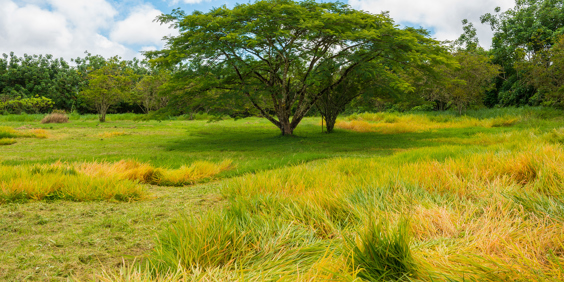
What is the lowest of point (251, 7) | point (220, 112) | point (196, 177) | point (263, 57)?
point (196, 177)

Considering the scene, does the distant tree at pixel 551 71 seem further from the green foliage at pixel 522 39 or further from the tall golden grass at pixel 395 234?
the tall golden grass at pixel 395 234

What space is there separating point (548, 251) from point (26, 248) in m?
3.21

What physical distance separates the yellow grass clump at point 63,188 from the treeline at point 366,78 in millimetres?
6740

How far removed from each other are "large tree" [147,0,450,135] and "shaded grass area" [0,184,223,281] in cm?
666

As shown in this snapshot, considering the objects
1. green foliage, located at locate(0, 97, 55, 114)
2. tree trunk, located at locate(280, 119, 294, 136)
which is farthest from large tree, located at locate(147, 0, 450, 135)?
green foliage, located at locate(0, 97, 55, 114)

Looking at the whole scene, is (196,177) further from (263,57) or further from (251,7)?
(263,57)

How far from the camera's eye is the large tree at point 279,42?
947 cm

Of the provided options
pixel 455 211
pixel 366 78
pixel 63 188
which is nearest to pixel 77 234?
pixel 63 188

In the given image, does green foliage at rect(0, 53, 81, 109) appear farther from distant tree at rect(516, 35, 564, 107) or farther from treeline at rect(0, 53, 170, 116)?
distant tree at rect(516, 35, 564, 107)

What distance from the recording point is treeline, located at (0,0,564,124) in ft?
35.7

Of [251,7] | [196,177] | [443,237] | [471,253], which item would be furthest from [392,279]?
[251,7]

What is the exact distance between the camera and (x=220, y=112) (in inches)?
455

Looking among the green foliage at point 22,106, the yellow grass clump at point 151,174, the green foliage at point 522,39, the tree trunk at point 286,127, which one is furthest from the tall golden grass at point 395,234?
the green foliage at point 22,106

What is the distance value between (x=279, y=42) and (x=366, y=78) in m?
4.45
